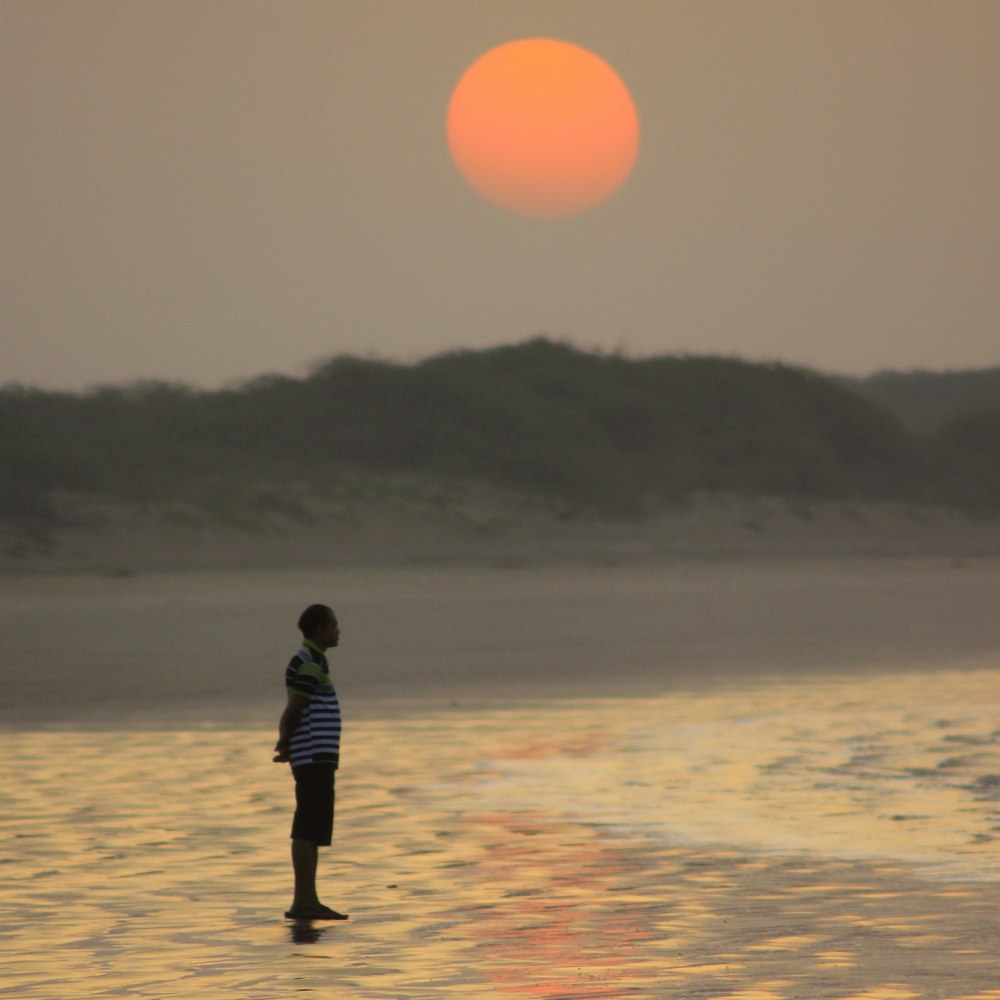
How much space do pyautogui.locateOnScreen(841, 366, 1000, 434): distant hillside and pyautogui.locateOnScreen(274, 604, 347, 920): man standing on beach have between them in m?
153

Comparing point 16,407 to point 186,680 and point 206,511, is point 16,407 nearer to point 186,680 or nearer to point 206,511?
point 206,511

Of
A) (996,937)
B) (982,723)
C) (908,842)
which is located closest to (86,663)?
(982,723)

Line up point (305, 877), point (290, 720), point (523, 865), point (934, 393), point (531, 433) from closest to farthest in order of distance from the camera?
point (305, 877)
point (290, 720)
point (523, 865)
point (531, 433)
point (934, 393)

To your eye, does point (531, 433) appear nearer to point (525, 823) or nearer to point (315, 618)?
point (525, 823)

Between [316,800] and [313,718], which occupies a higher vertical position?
[313,718]

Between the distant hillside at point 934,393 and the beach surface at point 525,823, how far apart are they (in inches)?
5402

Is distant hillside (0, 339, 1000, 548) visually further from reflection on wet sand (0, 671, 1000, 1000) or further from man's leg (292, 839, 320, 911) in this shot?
man's leg (292, 839, 320, 911)

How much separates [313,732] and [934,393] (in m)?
161

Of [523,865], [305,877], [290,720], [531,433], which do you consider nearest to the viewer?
[305,877]

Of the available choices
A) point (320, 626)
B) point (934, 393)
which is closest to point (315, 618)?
point (320, 626)

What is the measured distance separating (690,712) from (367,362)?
98.9 m

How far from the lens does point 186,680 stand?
915 inches

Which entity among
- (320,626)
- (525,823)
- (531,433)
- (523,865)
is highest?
(531,433)

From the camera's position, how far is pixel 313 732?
10.1 meters
